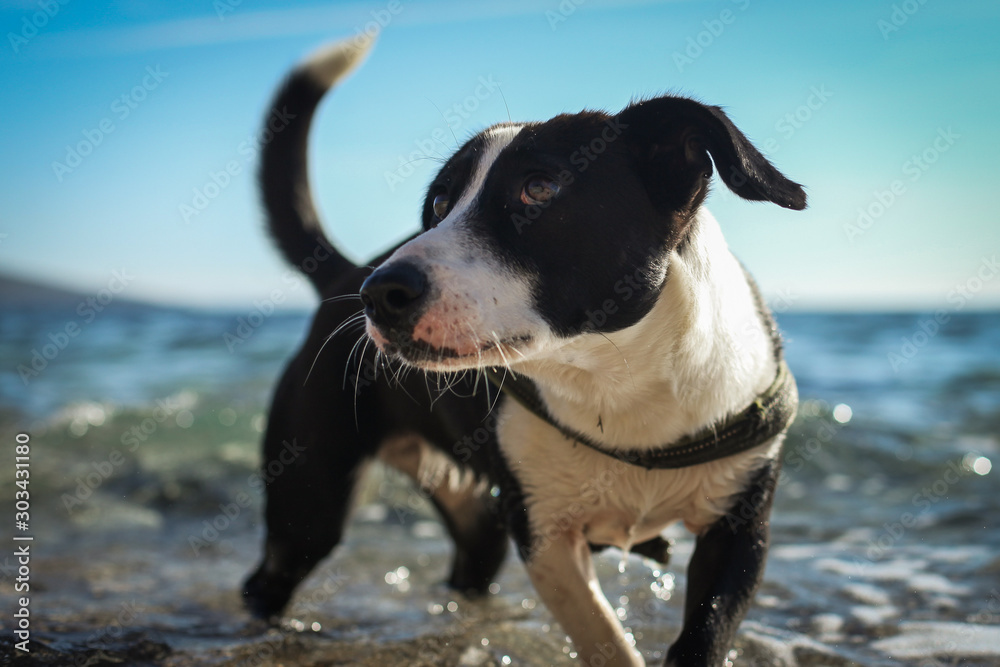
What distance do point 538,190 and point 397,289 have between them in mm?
428

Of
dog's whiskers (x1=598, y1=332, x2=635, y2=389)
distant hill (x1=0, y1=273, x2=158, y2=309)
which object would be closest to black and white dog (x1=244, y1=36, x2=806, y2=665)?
dog's whiskers (x1=598, y1=332, x2=635, y2=389)

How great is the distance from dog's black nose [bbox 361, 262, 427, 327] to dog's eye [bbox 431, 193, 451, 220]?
0.47 meters

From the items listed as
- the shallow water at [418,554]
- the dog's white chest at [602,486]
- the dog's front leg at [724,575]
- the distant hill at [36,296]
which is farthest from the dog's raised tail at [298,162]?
the distant hill at [36,296]

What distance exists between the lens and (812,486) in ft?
18.0

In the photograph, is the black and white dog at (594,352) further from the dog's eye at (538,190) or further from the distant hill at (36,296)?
the distant hill at (36,296)

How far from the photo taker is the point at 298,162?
326cm

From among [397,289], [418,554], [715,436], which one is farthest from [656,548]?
[418,554]

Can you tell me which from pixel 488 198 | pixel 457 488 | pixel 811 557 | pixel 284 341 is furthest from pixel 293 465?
pixel 284 341

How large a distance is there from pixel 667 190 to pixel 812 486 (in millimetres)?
3978

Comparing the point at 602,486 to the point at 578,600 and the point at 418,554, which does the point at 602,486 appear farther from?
the point at 418,554

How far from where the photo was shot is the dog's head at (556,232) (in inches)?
70.7

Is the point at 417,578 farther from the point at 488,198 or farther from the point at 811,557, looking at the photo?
the point at 488,198

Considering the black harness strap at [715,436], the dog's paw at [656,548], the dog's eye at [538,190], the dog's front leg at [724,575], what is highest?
the dog's eye at [538,190]

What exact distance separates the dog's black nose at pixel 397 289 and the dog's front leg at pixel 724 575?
1.02 metres
